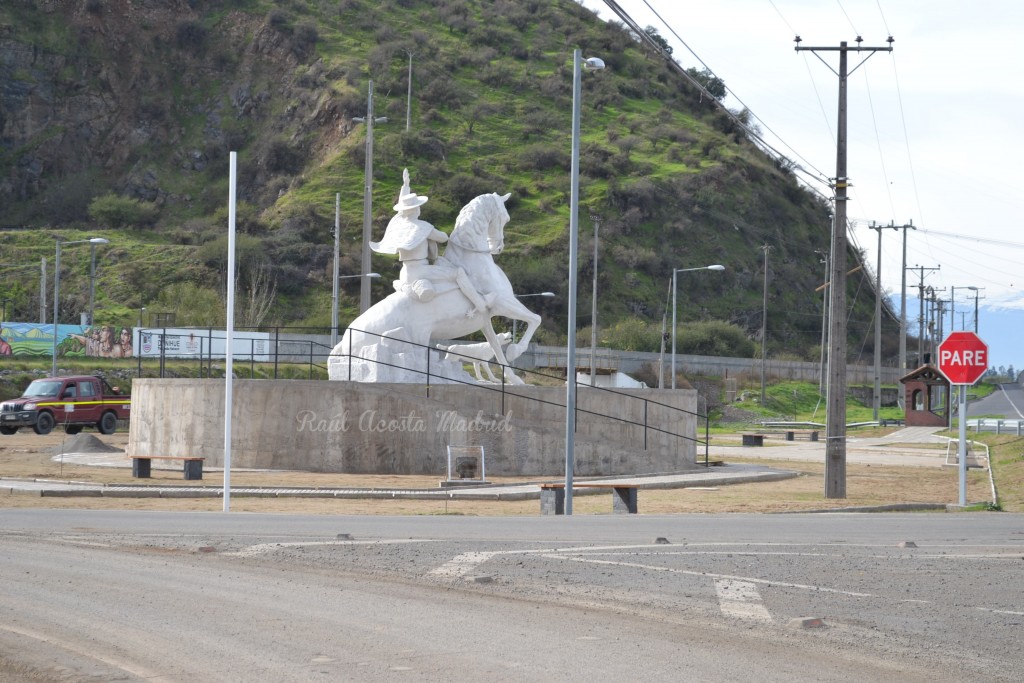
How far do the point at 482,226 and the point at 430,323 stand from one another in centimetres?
257

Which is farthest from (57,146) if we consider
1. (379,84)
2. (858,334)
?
(858,334)

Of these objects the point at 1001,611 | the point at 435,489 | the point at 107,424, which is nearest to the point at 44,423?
the point at 107,424

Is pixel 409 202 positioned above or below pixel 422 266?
above

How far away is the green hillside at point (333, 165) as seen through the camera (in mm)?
86812

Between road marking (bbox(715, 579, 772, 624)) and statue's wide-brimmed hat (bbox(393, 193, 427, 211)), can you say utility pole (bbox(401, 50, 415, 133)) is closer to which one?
statue's wide-brimmed hat (bbox(393, 193, 427, 211))

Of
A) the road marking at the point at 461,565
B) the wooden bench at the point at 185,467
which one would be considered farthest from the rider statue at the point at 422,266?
the road marking at the point at 461,565

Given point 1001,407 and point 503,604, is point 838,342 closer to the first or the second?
point 503,604

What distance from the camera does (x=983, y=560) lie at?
1247 cm

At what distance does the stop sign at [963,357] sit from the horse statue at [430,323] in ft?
28.7

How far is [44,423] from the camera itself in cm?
4175

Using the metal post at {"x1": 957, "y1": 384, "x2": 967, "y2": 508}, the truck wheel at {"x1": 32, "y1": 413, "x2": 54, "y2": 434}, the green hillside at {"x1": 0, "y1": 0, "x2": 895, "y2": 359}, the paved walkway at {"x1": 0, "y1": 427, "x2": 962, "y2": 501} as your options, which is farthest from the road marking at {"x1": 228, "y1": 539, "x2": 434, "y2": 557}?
the green hillside at {"x1": 0, "y1": 0, "x2": 895, "y2": 359}

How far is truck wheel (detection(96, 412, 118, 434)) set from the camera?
43406 mm

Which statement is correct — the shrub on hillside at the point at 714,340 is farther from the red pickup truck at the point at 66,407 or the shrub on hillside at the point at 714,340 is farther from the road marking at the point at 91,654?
the road marking at the point at 91,654

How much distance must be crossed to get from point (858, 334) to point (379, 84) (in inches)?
1838
